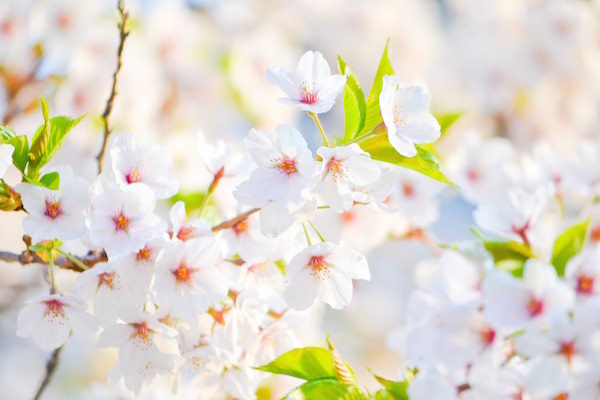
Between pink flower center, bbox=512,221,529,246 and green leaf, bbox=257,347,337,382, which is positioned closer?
green leaf, bbox=257,347,337,382

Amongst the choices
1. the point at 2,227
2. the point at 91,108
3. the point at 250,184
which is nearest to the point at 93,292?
the point at 250,184

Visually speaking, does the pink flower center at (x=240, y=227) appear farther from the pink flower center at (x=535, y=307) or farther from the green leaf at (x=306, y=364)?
the pink flower center at (x=535, y=307)

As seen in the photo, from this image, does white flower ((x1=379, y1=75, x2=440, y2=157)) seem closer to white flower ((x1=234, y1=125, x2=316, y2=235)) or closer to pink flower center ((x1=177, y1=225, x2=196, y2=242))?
white flower ((x1=234, y1=125, x2=316, y2=235))

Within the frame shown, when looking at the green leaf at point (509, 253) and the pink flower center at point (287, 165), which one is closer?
the pink flower center at point (287, 165)

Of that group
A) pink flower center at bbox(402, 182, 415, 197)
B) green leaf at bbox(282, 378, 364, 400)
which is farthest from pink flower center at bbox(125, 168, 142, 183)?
pink flower center at bbox(402, 182, 415, 197)

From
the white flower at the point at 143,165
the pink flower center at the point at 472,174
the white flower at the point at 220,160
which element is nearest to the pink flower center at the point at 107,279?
the white flower at the point at 143,165

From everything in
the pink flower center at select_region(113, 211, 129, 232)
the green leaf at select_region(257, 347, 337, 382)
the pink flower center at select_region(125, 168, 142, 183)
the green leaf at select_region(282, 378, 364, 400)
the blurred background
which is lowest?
the green leaf at select_region(282, 378, 364, 400)
